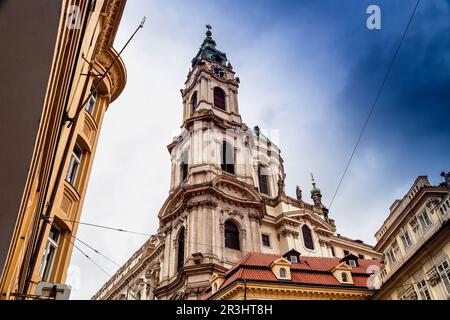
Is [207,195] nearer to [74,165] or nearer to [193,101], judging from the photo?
[193,101]

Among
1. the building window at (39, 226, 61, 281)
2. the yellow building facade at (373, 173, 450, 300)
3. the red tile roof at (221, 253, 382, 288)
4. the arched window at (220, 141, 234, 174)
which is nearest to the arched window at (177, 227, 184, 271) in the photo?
the arched window at (220, 141, 234, 174)

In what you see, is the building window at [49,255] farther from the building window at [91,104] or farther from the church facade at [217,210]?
the church facade at [217,210]

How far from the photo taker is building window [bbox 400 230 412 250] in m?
19.8

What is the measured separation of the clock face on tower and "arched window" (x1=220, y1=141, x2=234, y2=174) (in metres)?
11.7

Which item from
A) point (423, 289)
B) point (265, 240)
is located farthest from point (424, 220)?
point (265, 240)

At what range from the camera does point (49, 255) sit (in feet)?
42.2

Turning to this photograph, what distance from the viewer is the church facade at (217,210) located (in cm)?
3206

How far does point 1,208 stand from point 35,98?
1194 mm

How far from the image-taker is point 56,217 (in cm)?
1249

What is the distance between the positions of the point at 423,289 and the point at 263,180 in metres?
28.5

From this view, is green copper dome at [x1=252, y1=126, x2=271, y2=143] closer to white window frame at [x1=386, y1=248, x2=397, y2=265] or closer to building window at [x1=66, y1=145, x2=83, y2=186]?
white window frame at [x1=386, y1=248, x2=397, y2=265]
